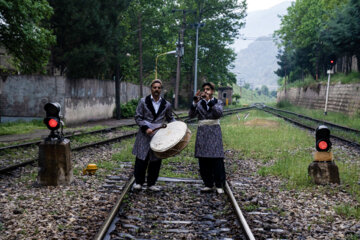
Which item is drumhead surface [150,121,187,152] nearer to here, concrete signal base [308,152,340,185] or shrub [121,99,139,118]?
concrete signal base [308,152,340,185]

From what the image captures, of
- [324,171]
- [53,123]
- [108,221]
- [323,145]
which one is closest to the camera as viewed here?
[108,221]

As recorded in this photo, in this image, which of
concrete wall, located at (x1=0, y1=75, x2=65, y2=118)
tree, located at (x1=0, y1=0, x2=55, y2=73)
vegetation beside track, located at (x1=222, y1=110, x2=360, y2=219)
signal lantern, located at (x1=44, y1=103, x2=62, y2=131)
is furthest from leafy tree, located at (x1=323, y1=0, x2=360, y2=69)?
signal lantern, located at (x1=44, y1=103, x2=62, y2=131)

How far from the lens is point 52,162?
6332 mm

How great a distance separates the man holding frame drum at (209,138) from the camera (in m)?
6.21

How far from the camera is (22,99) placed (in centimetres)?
2033

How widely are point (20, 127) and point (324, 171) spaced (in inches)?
564

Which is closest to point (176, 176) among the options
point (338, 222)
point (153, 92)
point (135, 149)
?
point (135, 149)

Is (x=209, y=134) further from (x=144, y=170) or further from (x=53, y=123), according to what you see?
(x=53, y=123)

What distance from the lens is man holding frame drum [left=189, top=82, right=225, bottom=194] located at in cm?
621

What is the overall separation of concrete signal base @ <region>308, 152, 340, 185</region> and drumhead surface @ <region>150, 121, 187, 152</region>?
8.92 ft

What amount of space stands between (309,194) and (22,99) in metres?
17.8

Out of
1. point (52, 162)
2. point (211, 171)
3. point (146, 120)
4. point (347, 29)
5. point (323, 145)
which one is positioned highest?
point (347, 29)

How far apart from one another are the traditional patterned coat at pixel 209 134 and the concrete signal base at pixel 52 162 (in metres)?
2.28

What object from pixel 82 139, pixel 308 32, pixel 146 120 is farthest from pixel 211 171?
pixel 308 32
